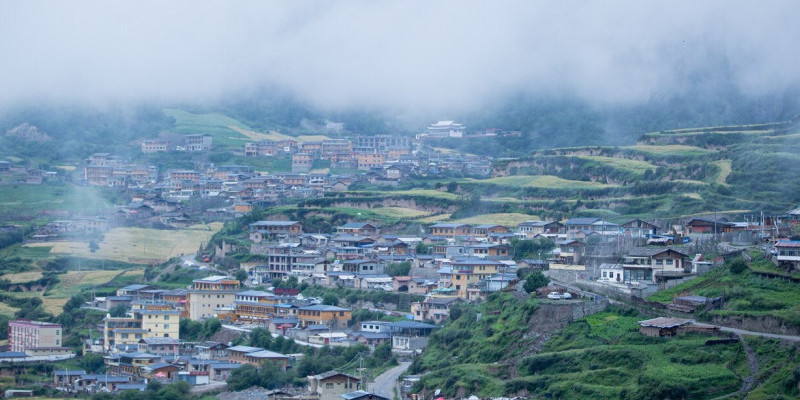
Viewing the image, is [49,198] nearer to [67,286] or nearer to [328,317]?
[67,286]

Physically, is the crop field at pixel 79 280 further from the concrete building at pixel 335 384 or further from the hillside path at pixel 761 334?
the hillside path at pixel 761 334

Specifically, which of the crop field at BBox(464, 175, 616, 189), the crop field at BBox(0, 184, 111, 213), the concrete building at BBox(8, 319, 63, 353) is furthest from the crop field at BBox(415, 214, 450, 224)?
the crop field at BBox(0, 184, 111, 213)

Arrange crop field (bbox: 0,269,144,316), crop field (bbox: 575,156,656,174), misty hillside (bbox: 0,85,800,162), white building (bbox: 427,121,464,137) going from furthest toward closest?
white building (bbox: 427,121,464,137)
misty hillside (bbox: 0,85,800,162)
crop field (bbox: 575,156,656,174)
crop field (bbox: 0,269,144,316)

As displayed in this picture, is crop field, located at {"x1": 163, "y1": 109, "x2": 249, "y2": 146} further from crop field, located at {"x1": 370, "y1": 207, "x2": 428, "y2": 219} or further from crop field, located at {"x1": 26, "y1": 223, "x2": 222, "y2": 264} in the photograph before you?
crop field, located at {"x1": 370, "y1": 207, "x2": 428, "y2": 219}

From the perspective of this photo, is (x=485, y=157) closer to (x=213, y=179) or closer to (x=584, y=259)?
(x=213, y=179)

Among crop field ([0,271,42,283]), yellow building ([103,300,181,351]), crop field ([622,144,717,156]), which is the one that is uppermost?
crop field ([622,144,717,156])

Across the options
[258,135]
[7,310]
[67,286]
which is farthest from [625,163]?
[258,135]

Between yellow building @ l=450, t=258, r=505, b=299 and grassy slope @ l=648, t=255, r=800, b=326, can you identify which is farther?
yellow building @ l=450, t=258, r=505, b=299

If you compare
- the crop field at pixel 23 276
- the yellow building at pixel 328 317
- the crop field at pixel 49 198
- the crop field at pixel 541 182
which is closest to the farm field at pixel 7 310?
the crop field at pixel 23 276
